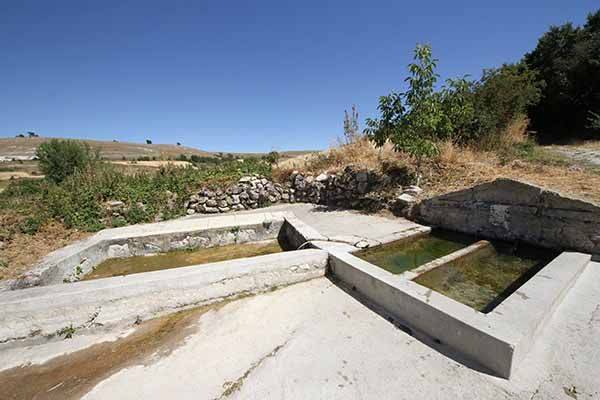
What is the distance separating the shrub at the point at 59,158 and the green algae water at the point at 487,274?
1821 centimetres

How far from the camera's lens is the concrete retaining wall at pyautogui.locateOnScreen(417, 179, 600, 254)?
2627 millimetres

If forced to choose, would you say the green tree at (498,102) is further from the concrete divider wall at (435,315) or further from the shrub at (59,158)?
the shrub at (59,158)

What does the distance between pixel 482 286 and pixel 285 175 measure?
Result: 18.3 ft

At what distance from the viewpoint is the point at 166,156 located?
782 centimetres

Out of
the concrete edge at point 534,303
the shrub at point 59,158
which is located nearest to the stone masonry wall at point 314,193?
the concrete edge at point 534,303

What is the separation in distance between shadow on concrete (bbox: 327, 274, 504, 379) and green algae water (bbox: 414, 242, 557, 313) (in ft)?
1.66

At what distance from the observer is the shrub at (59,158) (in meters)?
13.8

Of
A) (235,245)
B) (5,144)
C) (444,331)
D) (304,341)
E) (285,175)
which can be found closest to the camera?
(444,331)

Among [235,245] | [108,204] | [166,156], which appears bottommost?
[235,245]

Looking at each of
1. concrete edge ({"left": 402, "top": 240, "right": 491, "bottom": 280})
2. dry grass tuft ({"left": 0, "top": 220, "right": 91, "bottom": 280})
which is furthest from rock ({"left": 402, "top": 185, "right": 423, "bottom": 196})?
dry grass tuft ({"left": 0, "top": 220, "right": 91, "bottom": 280})

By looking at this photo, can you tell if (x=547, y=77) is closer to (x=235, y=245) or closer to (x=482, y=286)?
(x=482, y=286)

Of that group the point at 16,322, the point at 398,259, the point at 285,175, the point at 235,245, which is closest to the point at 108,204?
the point at 235,245

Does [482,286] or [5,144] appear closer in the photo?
[482,286]

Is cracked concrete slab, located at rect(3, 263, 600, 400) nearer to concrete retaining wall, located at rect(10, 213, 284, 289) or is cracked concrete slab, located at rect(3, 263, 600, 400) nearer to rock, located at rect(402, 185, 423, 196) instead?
concrete retaining wall, located at rect(10, 213, 284, 289)
